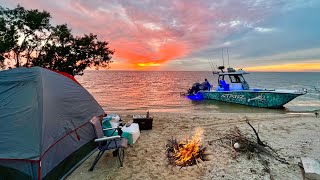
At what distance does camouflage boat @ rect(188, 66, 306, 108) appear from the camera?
17.5 m

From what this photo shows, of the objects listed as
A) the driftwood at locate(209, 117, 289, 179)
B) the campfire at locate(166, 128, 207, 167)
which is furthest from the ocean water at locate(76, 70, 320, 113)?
the campfire at locate(166, 128, 207, 167)

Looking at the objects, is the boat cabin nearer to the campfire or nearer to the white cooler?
the white cooler

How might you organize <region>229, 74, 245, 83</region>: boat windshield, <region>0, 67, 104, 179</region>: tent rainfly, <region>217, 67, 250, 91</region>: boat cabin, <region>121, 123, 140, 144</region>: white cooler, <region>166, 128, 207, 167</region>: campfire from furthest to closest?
1. <region>229, 74, 245, 83</region>: boat windshield
2. <region>217, 67, 250, 91</region>: boat cabin
3. <region>121, 123, 140, 144</region>: white cooler
4. <region>166, 128, 207, 167</region>: campfire
5. <region>0, 67, 104, 179</region>: tent rainfly

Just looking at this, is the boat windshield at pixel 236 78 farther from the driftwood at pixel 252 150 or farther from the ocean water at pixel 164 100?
the driftwood at pixel 252 150

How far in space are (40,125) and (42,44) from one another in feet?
32.0

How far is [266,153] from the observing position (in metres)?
5.89

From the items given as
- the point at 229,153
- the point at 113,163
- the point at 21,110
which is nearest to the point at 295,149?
the point at 229,153

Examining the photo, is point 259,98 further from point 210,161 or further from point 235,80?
point 210,161

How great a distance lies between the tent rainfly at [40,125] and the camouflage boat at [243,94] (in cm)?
1581

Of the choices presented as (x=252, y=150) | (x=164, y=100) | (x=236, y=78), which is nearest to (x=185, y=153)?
(x=252, y=150)

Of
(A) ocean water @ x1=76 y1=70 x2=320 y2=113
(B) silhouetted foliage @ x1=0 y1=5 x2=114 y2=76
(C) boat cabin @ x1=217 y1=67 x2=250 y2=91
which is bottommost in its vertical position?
(A) ocean water @ x1=76 y1=70 x2=320 y2=113

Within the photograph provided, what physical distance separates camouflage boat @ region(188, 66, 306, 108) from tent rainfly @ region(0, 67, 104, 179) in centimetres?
1581

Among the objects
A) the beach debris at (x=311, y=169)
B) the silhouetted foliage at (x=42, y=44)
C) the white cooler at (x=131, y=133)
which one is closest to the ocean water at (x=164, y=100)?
the silhouetted foliage at (x=42, y=44)

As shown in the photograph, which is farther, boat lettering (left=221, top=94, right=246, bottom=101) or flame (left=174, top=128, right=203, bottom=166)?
boat lettering (left=221, top=94, right=246, bottom=101)
